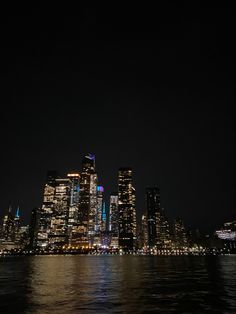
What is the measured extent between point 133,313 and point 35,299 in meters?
10.9

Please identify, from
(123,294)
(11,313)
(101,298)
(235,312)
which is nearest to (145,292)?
(123,294)

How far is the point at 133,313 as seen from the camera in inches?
853

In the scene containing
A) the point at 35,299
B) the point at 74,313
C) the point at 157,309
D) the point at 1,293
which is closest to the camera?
the point at 74,313

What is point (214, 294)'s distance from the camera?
31.6 metres

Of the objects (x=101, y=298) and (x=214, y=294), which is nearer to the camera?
(x=101, y=298)

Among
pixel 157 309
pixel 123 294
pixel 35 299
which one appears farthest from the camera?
pixel 123 294

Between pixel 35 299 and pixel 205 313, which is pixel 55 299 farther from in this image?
pixel 205 313

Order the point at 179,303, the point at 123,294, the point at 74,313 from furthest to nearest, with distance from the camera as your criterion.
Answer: the point at 123,294
the point at 179,303
the point at 74,313

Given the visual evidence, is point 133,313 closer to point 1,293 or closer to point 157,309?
point 157,309

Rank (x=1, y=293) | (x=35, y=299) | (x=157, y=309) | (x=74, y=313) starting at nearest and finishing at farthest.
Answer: (x=74, y=313) → (x=157, y=309) → (x=35, y=299) → (x=1, y=293)

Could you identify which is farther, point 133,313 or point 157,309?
point 157,309

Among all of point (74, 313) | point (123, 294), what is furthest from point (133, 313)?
point (123, 294)

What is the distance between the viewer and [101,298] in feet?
94.3

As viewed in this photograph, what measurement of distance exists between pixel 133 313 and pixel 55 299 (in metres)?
9.11
